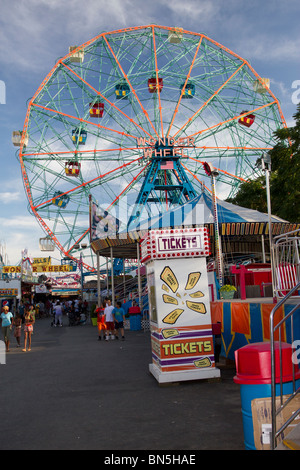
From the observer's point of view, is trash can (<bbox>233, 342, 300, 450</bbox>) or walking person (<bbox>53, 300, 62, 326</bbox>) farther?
walking person (<bbox>53, 300, 62, 326</bbox>)

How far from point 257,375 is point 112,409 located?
3067 mm

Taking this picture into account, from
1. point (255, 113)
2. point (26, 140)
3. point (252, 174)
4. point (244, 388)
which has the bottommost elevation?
point (244, 388)

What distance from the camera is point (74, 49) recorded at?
3075 cm

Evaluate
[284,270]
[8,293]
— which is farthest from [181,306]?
[8,293]

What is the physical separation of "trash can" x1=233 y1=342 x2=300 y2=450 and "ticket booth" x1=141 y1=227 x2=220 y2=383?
3908 millimetres

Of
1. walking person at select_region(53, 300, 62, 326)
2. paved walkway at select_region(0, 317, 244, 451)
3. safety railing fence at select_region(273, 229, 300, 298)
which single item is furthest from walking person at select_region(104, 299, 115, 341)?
walking person at select_region(53, 300, 62, 326)

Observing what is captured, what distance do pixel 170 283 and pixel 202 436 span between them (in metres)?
3.59

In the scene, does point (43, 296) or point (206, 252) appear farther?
point (43, 296)

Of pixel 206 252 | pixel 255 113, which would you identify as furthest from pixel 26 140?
pixel 206 252

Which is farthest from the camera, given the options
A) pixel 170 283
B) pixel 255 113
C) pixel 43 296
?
pixel 43 296

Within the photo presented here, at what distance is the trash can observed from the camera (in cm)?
382

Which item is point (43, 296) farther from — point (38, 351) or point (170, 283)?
point (170, 283)

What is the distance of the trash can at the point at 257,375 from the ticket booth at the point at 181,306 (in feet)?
12.8

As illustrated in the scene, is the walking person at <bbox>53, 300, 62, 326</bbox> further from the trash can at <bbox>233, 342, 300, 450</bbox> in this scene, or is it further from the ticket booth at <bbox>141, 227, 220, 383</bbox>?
the trash can at <bbox>233, 342, 300, 450</bbox>
